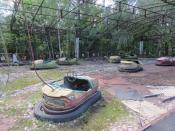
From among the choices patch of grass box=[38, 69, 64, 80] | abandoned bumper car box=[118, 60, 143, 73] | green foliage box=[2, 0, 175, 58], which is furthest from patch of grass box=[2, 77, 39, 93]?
green foliage box=[2, 0, 175, 58]

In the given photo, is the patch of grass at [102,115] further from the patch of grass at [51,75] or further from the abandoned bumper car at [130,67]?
the abandoned bumper car at [130,67]

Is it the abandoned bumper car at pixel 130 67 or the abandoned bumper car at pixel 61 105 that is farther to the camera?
the abandoned bumper car at pixel 130 67

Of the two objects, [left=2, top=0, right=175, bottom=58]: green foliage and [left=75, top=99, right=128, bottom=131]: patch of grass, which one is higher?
[left=2, top=0, right=175, bottom=58]: green foliage

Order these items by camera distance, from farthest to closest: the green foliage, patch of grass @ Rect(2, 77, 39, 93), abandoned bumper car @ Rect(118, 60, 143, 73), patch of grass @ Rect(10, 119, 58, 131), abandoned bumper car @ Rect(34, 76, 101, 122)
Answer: the green foliage, abandoned bumper car @ Rect(118, 60, 143, 73), patch of grass @ Rect(2, 77, 39, 93), abandoned bumper car @ Rect(34, 76, 101, 122), patch of grass @ Rect(10, 119, 58, 131)

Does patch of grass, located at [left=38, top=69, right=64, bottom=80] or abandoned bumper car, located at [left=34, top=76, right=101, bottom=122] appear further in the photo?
patch of grass, located at [left=38, top=69, right=64, bottom=80]

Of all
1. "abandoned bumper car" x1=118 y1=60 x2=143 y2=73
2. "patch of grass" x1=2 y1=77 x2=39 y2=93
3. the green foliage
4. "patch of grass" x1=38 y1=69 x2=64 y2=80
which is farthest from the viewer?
the green foliage

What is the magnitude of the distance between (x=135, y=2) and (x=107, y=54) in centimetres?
513

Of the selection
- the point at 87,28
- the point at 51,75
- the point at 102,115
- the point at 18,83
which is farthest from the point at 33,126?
the point at 87,28

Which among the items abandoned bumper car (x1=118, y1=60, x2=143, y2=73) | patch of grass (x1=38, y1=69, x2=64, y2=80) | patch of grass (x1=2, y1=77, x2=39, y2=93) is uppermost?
abandoned bumper car (x1=118, y1=60, x2=143, y2=73)

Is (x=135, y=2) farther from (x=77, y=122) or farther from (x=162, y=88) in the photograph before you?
(x=77, y=122)

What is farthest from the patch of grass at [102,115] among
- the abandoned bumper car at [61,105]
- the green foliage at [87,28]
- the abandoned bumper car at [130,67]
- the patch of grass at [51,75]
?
the green foliage at [87,28]

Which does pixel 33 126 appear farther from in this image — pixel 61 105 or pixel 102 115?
pixel 102 115

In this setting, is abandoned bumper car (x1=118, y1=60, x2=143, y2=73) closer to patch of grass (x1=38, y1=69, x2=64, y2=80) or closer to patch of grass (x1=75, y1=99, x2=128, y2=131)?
patch of grass (x1=38, y1=69, x2=64, y2=80)

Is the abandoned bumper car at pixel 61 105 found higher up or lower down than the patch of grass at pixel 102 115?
higher up
